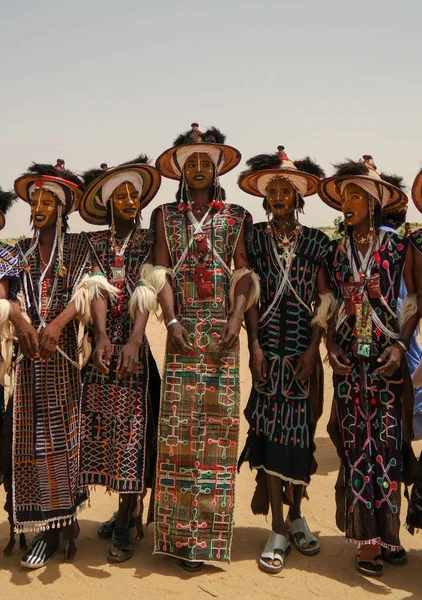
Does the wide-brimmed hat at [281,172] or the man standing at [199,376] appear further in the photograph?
the wide-brimmed hat at [281,172]

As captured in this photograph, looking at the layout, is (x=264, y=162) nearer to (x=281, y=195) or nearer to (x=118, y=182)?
(x=281, y=195)

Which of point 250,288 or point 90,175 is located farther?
point 90,175

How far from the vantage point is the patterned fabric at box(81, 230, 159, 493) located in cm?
472

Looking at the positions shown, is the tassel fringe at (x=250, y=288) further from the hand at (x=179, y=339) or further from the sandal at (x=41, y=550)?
the sandal at (x=41, y=550)

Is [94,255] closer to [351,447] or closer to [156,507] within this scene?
[156,507]

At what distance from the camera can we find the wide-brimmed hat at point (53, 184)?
4.79 metres

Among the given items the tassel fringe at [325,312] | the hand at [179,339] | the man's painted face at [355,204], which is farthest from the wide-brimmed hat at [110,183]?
the tassel fringe at [325,312]

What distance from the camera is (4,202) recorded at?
198 inches

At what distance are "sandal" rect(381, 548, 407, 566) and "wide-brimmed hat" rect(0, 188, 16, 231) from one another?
3532 mm

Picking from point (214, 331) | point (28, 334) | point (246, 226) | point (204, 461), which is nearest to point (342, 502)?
point (204, 461)

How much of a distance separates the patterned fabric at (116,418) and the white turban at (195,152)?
798 millimetres

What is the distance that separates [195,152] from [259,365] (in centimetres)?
153

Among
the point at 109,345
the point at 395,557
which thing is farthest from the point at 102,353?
the point at 395,557

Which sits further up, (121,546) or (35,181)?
(35,181)
